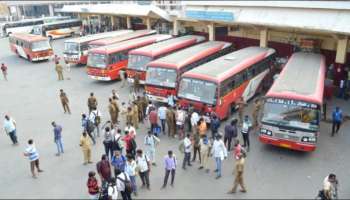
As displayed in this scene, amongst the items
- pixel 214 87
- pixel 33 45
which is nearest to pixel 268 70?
pixel 214 87

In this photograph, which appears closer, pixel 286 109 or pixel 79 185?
pixel 79 185

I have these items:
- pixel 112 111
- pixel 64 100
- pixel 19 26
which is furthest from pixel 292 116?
pixel 19 26

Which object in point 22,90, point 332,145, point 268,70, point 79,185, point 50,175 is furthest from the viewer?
point 22,90

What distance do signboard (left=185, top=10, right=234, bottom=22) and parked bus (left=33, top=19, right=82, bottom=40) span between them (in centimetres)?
2314

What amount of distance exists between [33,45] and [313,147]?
2676cm

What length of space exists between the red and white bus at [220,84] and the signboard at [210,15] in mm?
6694

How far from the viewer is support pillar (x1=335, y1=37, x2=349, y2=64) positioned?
63.7 ft

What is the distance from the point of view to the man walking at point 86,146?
12094 millimetres

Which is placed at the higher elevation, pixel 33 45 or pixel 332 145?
pixel 33 45

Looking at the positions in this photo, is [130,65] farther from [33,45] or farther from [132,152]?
[33,45]

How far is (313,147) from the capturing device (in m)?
12.2

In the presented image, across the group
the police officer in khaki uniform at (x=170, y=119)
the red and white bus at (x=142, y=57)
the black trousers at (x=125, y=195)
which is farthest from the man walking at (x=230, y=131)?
the red and white bus at (x=142, y=57)

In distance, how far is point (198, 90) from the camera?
1514 cm

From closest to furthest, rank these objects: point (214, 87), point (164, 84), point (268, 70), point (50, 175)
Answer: point (50, 175) → point (214, 87) → point (164, 84) → point (268, 70)
